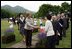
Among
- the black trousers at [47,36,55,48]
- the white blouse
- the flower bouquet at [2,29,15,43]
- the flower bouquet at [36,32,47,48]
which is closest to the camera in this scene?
the white blouse

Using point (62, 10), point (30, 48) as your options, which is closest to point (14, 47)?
point (30, 48)

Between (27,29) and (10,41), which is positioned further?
(10,41)

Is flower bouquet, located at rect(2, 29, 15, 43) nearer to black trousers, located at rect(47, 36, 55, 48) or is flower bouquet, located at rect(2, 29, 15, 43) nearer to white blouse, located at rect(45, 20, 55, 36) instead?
black trousers, located at rect(47, 36, 55, 48)

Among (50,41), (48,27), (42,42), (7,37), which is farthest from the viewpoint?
(7,37)

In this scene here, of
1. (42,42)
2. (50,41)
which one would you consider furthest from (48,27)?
(42,42)

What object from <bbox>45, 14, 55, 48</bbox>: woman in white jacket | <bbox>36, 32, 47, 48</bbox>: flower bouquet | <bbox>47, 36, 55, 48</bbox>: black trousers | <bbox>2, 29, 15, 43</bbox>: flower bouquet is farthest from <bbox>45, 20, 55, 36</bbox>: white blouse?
<bbox>2, 29, 15, 43</bbox>: flower bouquet

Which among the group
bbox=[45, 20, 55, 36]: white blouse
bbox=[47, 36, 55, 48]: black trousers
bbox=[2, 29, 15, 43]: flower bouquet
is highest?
bbox=[45, 20, 55, 36]: white blouse

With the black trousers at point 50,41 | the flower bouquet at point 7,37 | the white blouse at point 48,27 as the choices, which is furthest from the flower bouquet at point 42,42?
the flower bouquet at point 7,37

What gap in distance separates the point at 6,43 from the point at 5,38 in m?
0.28

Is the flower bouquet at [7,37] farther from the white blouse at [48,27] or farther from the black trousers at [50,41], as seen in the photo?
the white blouse at [48,27]

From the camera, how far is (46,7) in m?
47.3

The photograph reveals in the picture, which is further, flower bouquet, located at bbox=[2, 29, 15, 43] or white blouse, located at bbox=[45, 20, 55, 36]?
flower bouquet, located at bbox=[2, 29, 15, 43]

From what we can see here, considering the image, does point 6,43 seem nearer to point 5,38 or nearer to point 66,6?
point 5,38

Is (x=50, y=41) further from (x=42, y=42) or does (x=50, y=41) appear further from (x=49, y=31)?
(x=42, y=42)
